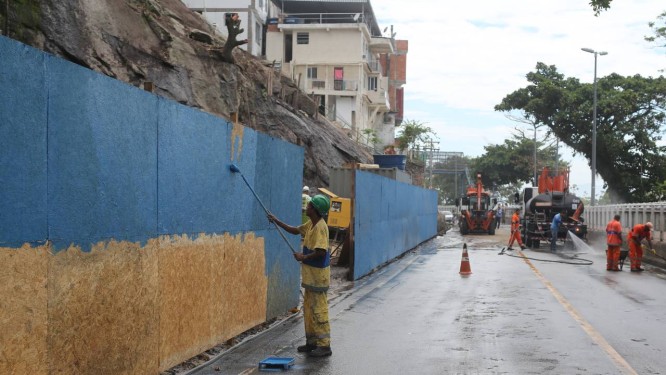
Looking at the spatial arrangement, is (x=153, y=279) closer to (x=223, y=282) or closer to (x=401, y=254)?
(x=223, y=282)

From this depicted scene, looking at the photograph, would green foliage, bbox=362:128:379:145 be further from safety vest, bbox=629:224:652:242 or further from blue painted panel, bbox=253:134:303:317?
blue painted panel, bbox=253:134:303:317

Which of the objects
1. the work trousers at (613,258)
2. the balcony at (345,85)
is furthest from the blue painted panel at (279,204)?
the balcony at (345,85)

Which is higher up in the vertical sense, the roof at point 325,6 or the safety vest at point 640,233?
the roof at point 325,6

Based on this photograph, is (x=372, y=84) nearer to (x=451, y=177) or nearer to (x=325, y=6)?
(x=325, y=6)

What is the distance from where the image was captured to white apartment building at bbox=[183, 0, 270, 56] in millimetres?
58250

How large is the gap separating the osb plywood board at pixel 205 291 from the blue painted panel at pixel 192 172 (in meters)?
0.20

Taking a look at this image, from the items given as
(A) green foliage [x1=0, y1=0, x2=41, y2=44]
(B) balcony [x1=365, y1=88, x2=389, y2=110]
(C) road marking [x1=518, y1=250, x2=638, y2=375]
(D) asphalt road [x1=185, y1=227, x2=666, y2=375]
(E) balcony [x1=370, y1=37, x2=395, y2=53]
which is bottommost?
(D) asphalt road [x1=185, y1=227, x2=666, y2=375]

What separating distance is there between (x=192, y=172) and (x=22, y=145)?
3.15 meters

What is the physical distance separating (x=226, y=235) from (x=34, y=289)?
3959mm

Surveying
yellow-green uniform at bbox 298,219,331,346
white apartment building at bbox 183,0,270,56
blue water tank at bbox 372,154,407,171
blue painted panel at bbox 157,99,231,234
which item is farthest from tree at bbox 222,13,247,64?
white apartment building at bbox 183,0,270,56

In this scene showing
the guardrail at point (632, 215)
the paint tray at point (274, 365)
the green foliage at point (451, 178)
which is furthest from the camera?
the green foliage at point (451, 178)

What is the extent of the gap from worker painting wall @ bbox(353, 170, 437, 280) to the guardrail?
8904 mm

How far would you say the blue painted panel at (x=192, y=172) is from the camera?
26.1 ft

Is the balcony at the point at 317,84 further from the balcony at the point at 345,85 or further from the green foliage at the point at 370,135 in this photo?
the green foliage at the point at 370,135
